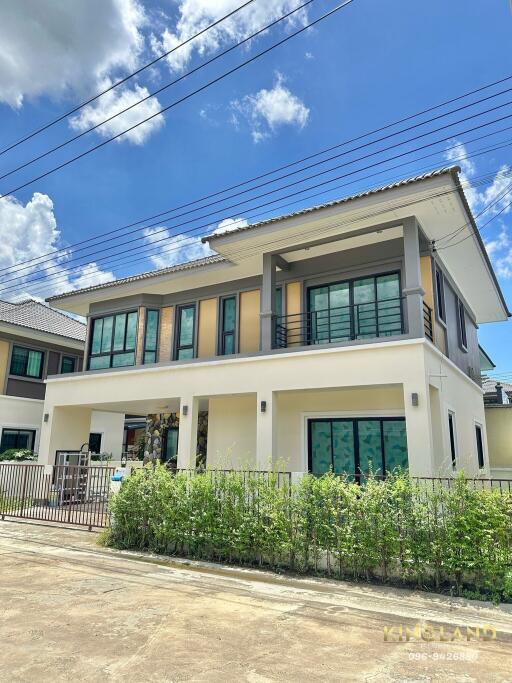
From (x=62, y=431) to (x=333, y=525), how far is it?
10835mm

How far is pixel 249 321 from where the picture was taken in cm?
1345

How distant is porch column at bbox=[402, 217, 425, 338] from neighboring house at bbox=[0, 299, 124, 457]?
15148mm

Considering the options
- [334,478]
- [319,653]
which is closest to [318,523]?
[334,478]

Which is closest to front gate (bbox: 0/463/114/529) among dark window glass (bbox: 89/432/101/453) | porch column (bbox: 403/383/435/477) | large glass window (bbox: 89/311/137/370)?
large glass window (bbox: 89/311/137/370)

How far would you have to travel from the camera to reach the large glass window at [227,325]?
44.9ft

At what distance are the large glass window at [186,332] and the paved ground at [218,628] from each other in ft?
24.9

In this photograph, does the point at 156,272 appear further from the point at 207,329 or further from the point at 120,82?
the point at 120,82

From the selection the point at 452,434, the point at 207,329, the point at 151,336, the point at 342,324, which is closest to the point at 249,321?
the point at 207,329

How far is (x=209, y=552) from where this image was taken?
7.65 m

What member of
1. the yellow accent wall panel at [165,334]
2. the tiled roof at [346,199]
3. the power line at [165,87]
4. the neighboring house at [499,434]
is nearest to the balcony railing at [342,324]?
the tiled roof at [346,199]

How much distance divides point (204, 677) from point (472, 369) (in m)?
13.7

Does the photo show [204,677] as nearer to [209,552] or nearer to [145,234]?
[209,552]
